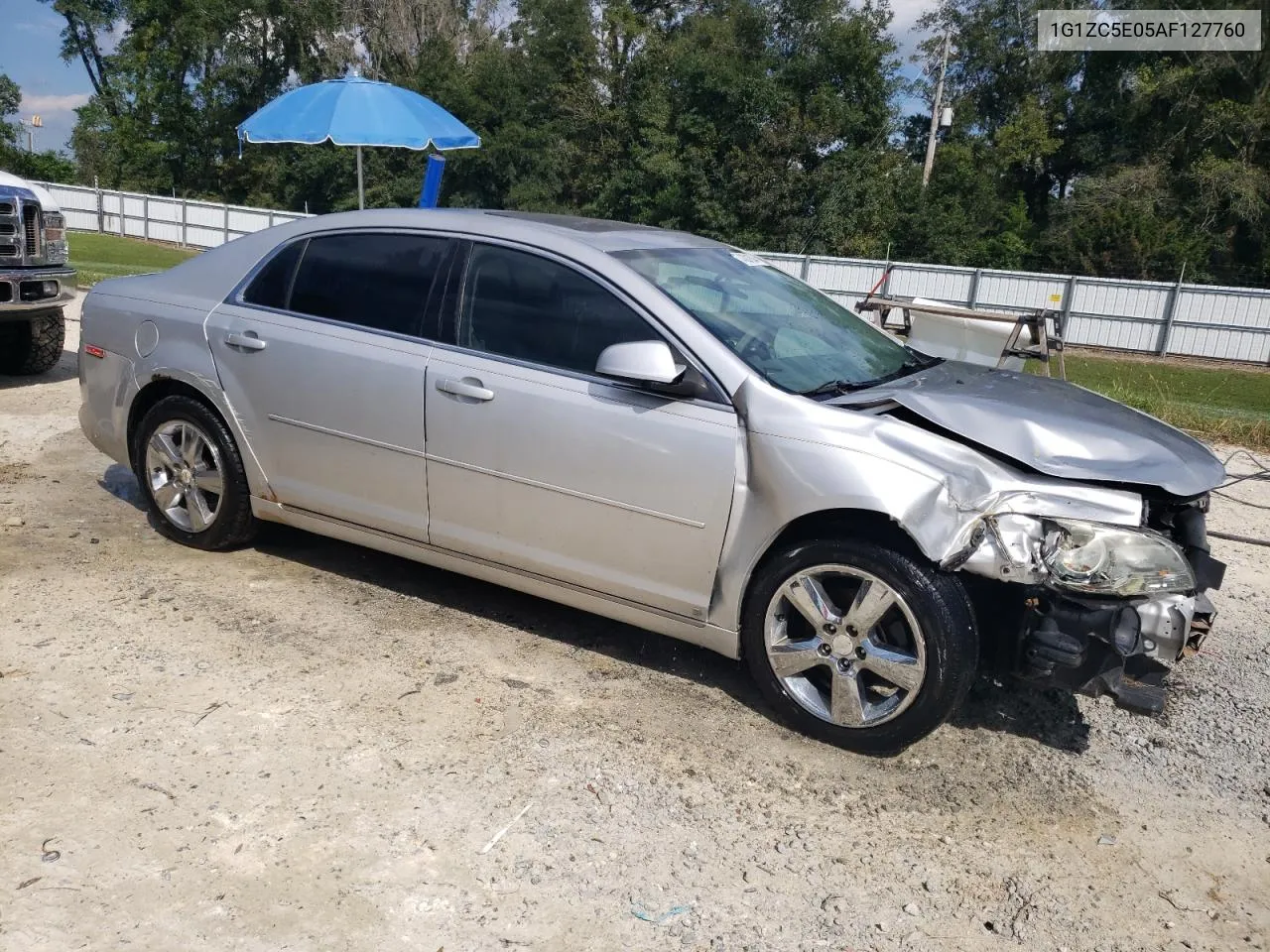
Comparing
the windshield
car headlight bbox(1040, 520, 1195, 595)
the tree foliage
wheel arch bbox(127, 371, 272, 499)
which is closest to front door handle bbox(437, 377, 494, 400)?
the windshield

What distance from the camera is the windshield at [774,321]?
3.70 meters

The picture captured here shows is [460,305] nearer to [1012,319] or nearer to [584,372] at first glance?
[584,372]

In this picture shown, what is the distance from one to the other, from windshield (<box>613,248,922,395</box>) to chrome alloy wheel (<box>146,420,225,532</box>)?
2.13 metres

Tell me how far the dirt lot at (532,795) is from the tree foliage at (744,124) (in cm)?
3163

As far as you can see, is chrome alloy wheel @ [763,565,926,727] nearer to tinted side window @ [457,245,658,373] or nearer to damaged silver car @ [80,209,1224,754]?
damaged silver car @ [80,209,1224,754]

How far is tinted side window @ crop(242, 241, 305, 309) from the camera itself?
4.52 m

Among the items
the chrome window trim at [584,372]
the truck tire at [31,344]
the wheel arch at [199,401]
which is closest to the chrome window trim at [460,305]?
the chrome window trim at [584,372]

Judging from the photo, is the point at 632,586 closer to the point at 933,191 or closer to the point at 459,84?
the point at 933,191

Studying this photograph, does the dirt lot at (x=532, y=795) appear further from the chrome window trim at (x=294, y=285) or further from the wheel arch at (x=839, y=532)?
the chrome window trim at (x=294, y=285)

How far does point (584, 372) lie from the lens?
3.76 metres

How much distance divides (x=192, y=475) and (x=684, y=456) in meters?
2.49

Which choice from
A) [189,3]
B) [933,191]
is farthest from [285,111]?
[189,3]

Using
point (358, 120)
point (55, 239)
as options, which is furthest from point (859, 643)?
point (358, 120)

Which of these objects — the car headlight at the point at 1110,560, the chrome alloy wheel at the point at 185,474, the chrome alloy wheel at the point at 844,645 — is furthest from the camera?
the chrome alloy wheel at the point at 185,474
